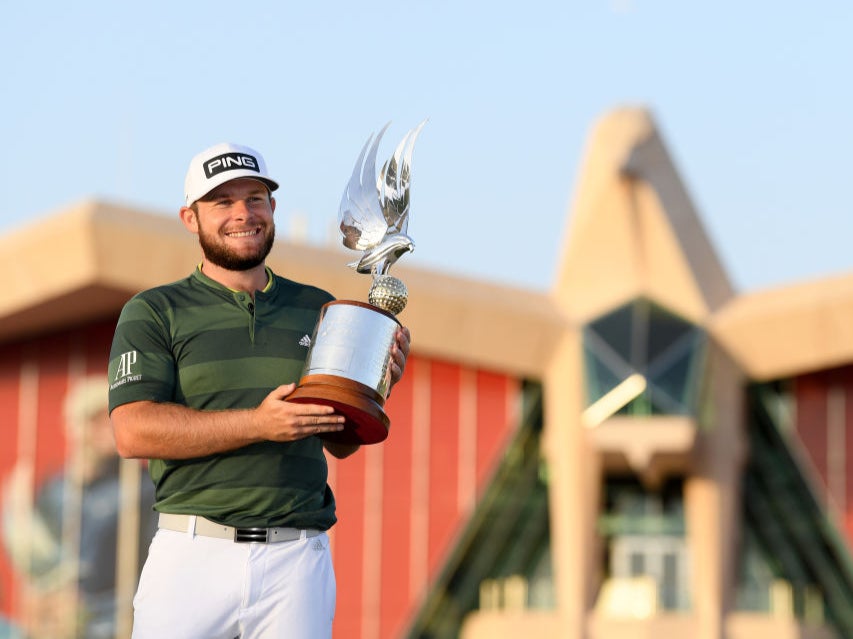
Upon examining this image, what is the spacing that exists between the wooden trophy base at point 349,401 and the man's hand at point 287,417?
0.03 m

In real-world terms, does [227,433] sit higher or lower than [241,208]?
lower

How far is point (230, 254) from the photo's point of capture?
442cm

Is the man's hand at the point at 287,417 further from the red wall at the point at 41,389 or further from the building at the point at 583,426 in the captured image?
the red wall at the point at 41,389

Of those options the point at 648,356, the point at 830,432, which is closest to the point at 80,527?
the point at 648,356

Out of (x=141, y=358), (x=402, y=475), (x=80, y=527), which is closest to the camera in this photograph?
(x=141, y=358)

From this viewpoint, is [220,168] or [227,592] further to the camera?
[220,168]

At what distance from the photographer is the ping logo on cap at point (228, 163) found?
4359mm

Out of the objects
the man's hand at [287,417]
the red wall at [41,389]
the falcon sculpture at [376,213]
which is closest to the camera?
the man's hand at [287,417]

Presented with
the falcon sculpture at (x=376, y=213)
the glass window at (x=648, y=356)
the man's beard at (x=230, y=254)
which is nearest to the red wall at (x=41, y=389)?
the glass window at (x=648, y=356)

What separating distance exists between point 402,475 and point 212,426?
63.4 feet

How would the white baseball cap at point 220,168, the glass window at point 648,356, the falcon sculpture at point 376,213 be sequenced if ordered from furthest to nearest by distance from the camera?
the glass window at point 648,356, the falcon sculpture at point 376,213, the white baseball cap at point 220,168

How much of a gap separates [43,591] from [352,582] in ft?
14.4

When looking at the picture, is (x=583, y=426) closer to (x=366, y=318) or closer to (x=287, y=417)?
(x=366, y=318)

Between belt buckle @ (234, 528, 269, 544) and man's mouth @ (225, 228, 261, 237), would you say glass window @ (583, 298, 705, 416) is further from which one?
belt buckle @ (234, 528, 269, 544)
